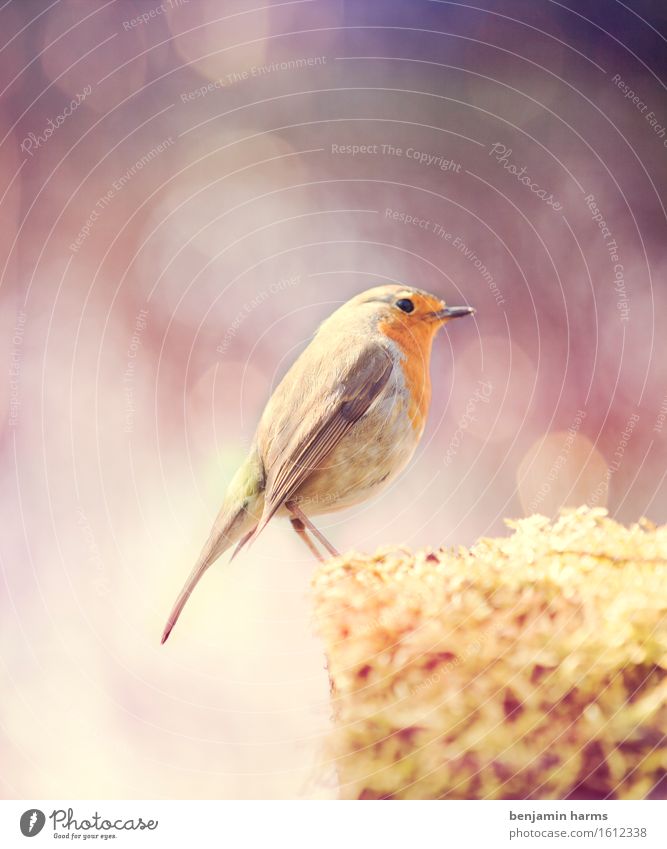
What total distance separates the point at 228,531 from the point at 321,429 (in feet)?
0.80

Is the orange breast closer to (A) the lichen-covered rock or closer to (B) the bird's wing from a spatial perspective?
(B) the bird's wing

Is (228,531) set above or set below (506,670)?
above

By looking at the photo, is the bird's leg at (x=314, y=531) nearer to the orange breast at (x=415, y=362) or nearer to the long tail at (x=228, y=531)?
the long tail at (x=228, y=531)

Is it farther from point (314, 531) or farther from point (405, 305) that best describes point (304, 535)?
point (405, 305)

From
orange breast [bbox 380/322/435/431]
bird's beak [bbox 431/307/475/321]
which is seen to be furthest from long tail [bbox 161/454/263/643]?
bird's beak [bbox 431/307/475/321]

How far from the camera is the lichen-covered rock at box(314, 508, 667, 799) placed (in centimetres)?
83

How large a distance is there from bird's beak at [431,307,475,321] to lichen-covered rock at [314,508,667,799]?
0.47 metres

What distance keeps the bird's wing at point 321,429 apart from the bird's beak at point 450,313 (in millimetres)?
135

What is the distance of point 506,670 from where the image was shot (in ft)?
2.74

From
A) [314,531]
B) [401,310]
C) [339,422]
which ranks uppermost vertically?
[401,310]

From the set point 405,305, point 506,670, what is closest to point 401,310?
point 405,305

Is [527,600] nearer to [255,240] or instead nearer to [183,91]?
[255,240]

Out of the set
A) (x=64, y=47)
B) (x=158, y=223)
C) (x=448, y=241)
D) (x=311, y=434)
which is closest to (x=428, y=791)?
(x=311, y=434)

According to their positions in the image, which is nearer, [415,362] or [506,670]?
[506,670]
